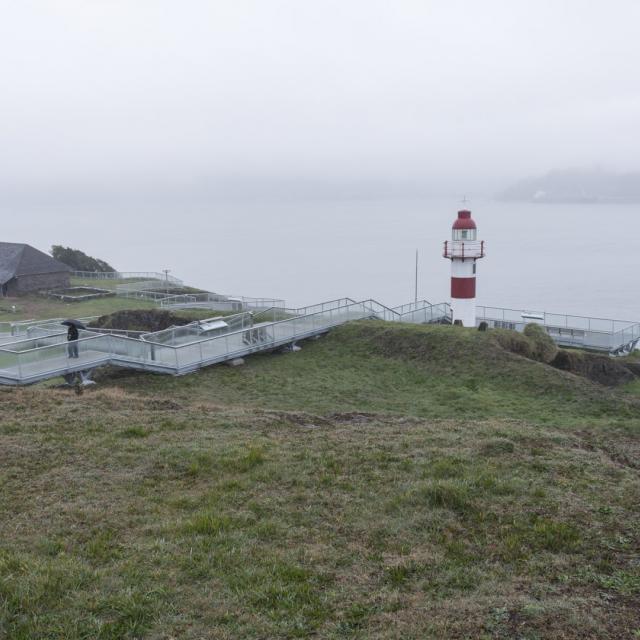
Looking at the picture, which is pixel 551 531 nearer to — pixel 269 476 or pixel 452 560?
pixel 452 560

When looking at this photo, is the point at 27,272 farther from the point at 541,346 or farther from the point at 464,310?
the point at 541,346

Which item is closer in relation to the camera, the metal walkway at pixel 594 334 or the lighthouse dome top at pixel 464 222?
the metal walkway at pixel 594 334

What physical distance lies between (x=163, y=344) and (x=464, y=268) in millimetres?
18912

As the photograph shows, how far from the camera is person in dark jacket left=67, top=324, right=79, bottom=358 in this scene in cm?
1781

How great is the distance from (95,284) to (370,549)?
142 feet

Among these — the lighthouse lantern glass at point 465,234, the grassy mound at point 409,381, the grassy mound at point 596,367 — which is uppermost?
the lighthouse lantern glass at point 465,234

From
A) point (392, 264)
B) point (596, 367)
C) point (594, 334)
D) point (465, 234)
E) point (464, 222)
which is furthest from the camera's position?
point (392, 264)

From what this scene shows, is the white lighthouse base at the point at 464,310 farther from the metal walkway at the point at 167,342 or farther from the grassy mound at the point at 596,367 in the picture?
the grassy mound at the point at 596,367

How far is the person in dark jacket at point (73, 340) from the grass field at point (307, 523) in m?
Answer: 2.21

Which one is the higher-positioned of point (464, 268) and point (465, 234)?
point (465, 234)

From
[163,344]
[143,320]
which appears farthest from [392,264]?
[163,344]

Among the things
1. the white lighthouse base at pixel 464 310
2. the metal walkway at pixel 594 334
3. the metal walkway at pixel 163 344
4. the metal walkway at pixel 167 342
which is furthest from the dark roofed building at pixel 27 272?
the metal walkway at pixel 594 334

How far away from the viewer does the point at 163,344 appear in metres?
19.4

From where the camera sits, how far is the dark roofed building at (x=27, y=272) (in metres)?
41.4
